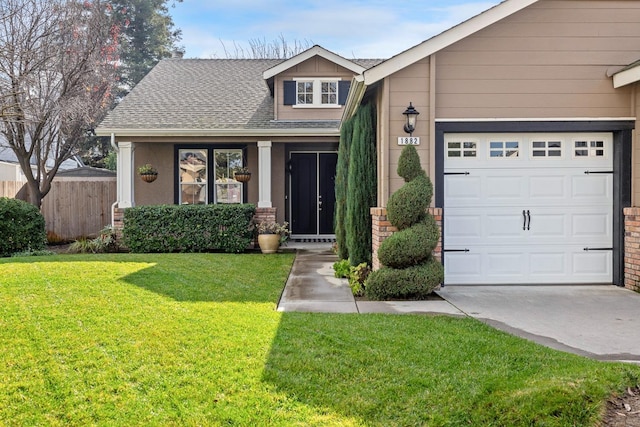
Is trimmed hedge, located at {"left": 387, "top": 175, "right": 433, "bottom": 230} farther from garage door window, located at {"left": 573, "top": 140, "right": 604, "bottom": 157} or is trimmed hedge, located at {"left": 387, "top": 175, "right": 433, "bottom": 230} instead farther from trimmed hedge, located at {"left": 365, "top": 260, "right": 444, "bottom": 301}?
garage door window, located at {"left": 573, "top": 140, "right": 604, "bottom": 157}

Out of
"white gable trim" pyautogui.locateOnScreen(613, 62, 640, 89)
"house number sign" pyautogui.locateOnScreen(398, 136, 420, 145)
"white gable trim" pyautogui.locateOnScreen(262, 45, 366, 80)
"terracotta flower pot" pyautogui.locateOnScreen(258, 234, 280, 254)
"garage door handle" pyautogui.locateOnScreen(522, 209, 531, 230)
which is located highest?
"white gable trim" pyautogui.locateOnScreen(262, 45, 366, 80)

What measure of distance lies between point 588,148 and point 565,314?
2.88 meters

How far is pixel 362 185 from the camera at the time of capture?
7871 mm

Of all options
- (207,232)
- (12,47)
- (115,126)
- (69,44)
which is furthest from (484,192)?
(69,44)

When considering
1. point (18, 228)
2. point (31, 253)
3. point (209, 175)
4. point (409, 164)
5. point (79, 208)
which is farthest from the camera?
point (79, 208)

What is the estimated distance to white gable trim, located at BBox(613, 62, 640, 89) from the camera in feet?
21.6

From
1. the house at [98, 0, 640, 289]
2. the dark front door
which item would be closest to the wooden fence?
the dark front door

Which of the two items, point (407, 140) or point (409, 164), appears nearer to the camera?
point (409, 164)

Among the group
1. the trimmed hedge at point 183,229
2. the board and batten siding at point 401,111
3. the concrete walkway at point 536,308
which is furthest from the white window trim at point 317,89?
the board and batten siding at point 401,111

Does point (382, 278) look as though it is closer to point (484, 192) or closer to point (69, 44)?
point (484, 192)

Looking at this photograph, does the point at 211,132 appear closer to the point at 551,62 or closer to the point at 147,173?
the point at 147,173

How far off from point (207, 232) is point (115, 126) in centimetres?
350

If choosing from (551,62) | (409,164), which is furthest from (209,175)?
(551,62)

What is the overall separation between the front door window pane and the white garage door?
297 inches
